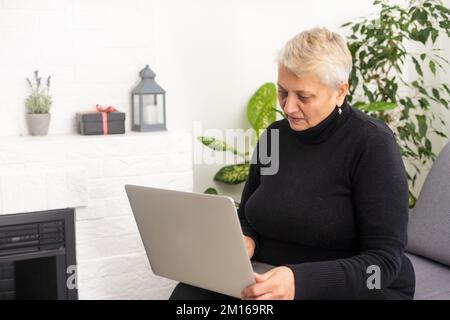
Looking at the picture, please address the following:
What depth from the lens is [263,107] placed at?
313 cm

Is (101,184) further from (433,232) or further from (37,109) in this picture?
(433,232)

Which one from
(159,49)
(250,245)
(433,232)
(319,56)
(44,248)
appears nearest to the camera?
(319,56)

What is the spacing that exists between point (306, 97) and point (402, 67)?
2.05 m

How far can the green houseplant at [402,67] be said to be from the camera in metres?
3.13

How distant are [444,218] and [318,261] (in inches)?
25.9

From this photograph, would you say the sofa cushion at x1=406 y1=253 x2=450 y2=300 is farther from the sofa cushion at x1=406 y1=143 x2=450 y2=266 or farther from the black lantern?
the black lantern

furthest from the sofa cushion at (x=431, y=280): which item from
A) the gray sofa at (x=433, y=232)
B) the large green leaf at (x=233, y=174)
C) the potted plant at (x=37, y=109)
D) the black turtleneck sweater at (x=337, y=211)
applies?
the potted plant at (x=37, y=109)

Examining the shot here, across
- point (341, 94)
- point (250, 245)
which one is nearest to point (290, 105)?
point (341, 94)

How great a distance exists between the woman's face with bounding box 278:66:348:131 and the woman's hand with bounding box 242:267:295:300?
17.8 inches

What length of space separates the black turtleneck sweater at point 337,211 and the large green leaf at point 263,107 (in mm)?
1098

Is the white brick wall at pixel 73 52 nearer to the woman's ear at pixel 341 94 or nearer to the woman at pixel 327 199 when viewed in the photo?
the woman at pixel 327 199

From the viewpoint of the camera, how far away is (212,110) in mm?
3186

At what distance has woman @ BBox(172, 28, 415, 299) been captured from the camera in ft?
5.38

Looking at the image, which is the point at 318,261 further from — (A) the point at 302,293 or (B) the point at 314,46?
(B) the point at 314,46
